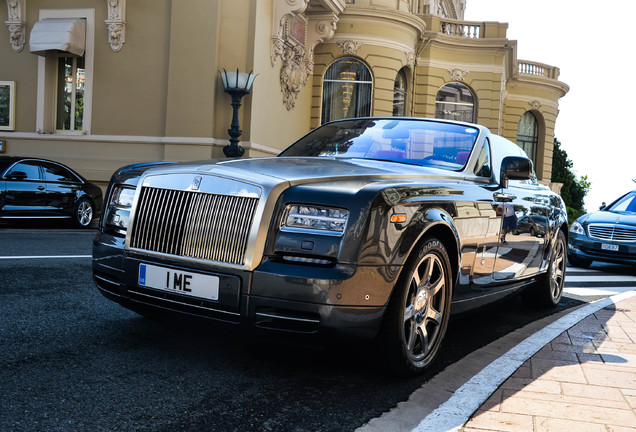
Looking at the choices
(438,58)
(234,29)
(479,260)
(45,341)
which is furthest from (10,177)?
(438,58)

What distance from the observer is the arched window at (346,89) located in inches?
920

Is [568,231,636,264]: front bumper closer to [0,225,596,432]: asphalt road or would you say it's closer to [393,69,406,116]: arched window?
[0,225,596,432]: asphalt road

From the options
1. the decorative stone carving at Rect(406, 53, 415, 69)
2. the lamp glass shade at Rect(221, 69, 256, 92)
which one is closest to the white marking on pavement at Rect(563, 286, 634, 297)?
the lamp glass shade at Rect(221, 69, 256, 92)

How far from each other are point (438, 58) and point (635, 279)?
18.2 metres

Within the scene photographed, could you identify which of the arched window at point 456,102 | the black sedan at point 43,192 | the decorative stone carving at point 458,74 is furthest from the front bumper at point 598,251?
the decorative stone carving at point 458,74

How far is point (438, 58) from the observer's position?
2681 cm

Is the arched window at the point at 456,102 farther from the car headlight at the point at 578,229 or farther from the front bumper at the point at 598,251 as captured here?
the front bumper at the point at 598,251

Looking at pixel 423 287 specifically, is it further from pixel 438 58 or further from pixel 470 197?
pixel 438 58

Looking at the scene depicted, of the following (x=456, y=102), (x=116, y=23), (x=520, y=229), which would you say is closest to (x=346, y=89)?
(x=456, y=102)

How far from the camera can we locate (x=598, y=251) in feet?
35.8

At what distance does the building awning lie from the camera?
16.8 m

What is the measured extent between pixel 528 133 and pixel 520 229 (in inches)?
1184

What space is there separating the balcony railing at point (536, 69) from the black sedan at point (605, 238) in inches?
892

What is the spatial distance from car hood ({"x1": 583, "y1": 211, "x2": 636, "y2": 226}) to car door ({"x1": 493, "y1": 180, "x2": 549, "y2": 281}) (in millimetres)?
5601
